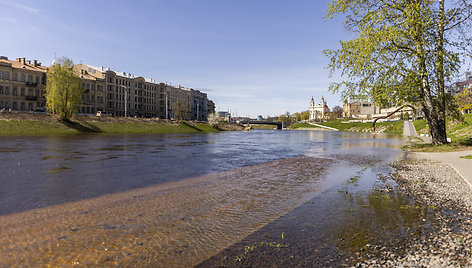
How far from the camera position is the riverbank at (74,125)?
202 feet

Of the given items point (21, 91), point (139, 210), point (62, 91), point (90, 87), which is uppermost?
point (90, 87)

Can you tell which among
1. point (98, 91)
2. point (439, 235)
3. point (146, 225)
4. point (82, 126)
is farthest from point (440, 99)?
point (98, 91)

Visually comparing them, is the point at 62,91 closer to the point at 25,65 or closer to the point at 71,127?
the point at 71,127

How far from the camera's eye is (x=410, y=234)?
6.70m

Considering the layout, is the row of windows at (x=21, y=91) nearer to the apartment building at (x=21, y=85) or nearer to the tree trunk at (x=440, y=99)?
the apartment building at (x=21, y=85)

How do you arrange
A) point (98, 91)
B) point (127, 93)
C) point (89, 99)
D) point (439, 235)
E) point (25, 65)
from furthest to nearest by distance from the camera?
point (127, 93) → point (98, 91) → point (89, 99) → point (25, 65) → point (439, 235)

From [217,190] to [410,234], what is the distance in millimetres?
7470

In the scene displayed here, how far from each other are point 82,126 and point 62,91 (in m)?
10.8

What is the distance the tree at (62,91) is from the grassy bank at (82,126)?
286cm

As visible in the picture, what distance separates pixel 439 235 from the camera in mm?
6527

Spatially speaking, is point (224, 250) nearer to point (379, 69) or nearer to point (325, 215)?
point (325, 215)

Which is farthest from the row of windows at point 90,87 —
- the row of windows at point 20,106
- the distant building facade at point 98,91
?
the row of windows at point 20,106

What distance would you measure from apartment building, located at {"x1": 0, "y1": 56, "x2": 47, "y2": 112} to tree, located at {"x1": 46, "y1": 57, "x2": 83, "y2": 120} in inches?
446

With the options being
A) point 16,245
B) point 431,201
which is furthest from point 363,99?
point 16,245
